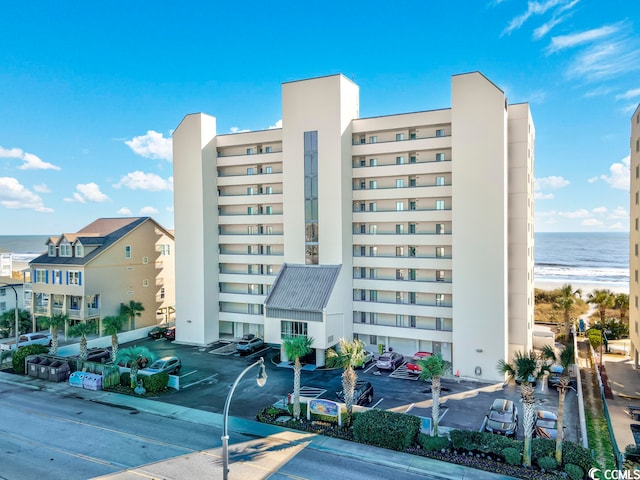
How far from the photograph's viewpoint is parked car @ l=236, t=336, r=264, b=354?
41.4m

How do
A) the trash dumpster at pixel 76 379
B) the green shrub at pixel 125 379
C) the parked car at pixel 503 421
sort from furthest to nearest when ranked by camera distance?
the trash dumpster at pixel 76 379 < the green shrub at pixel 125 379 < the parked car at pixel 503 421

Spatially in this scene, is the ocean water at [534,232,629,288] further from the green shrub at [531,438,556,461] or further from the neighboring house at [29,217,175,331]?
the green shrub at [531,438,556,461]

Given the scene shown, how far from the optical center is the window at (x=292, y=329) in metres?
37.5

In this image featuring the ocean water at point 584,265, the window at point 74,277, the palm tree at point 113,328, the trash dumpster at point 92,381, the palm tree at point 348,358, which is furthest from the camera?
the ocean water at point 584,265

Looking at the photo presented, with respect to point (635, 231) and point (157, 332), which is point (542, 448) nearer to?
point (635, 231)

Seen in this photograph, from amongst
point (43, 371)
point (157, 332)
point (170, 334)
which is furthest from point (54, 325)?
point (170, 334)

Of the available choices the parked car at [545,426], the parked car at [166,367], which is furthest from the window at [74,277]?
the parked car at [545,426]

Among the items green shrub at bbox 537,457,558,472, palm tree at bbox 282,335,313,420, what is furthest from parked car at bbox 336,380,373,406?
green shrub at bbox 537,457,558,472

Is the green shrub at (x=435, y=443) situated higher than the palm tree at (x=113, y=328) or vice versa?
the palm tree at (x=113, y=328)

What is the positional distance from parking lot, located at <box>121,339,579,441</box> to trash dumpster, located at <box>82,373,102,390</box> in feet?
17.3

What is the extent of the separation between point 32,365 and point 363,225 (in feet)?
98.8

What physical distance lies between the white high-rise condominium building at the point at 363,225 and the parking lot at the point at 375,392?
2.84 m

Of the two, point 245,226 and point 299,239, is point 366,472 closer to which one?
point 299,239

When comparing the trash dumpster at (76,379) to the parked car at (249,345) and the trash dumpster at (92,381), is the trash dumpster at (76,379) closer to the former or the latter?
the trash dumpster at (92,381)
